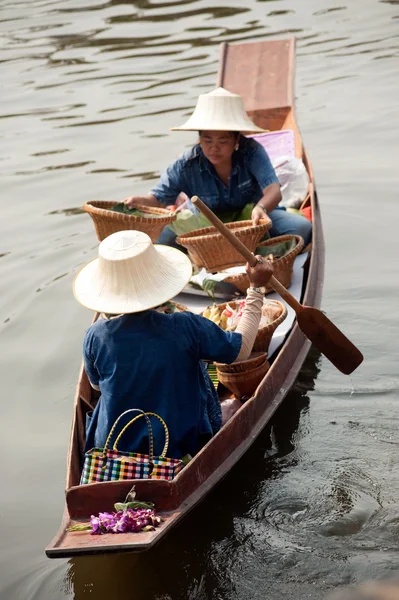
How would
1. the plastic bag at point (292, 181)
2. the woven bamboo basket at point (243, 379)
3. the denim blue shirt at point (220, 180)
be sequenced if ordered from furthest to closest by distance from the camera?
the plastic bag at point (292, 181) < the denim blue shirt at point (220, 180) < the woven bamboo basket at point (243, 379)

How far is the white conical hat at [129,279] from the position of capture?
3652 millimetres

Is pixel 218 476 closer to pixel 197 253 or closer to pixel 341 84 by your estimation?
pixel 197 253

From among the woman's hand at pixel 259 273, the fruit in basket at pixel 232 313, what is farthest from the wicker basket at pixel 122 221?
the woman's hand at pixel 259 273

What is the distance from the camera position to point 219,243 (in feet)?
17.3

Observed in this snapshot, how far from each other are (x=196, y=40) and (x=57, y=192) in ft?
16.9

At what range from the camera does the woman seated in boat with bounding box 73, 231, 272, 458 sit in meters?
3.68

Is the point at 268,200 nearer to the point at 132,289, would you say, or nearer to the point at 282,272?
the point at 282,272

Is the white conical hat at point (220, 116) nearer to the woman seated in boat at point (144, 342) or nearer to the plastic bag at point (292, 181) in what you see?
the plastic bag at point (292, 181)

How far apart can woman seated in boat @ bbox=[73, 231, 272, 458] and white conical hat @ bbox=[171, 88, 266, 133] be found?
1.78m

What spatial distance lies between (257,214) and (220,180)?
0.52m

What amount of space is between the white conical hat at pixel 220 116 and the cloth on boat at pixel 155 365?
1.96 m

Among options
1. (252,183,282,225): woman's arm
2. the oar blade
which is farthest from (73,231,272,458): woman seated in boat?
(252,183,282,225): woman's arm

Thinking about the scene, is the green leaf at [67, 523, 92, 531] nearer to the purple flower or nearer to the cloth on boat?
the purple flower

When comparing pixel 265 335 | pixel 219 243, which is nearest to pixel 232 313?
pixel 265 335
